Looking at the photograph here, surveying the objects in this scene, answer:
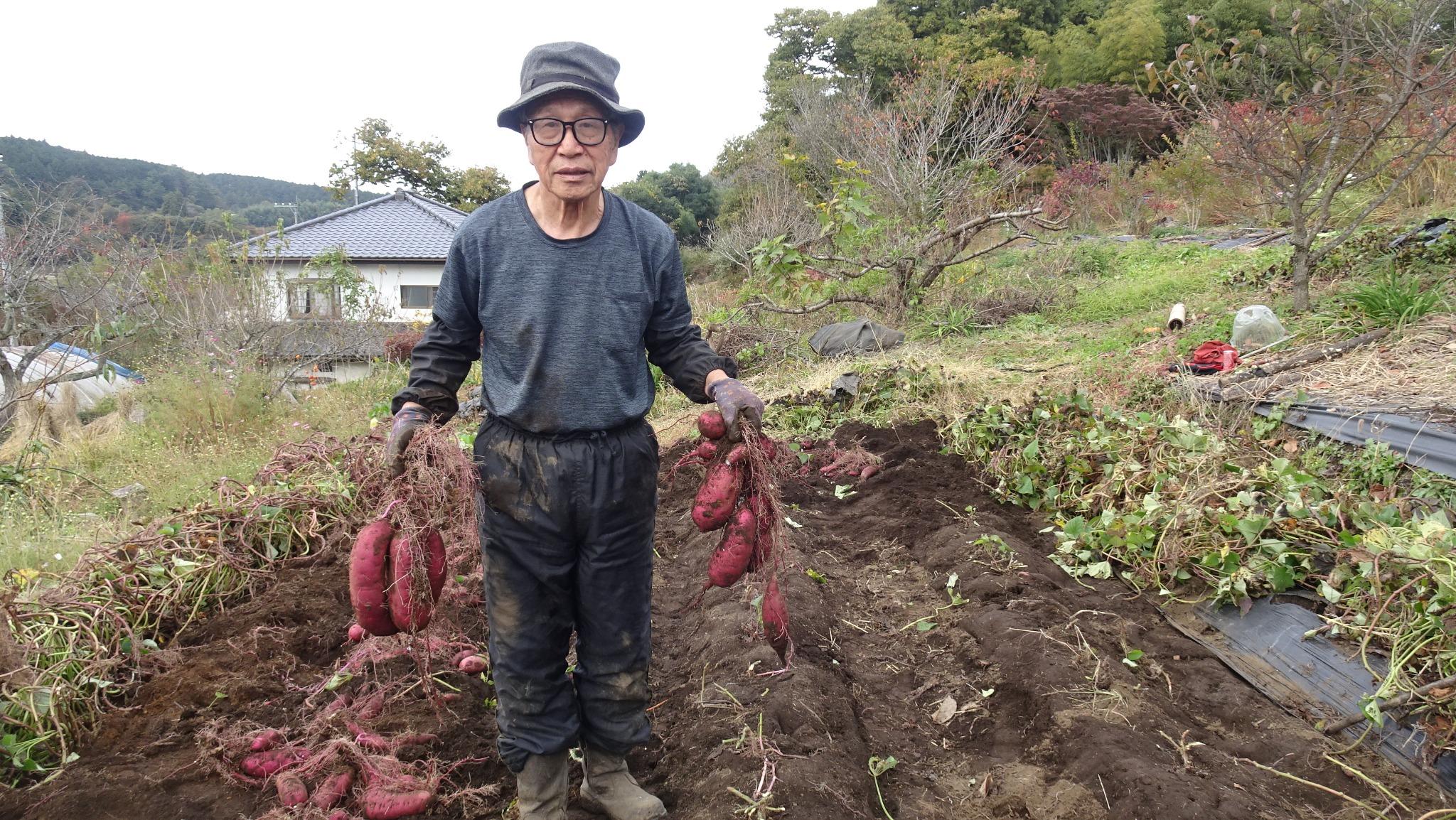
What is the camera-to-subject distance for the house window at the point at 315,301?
1254 cm

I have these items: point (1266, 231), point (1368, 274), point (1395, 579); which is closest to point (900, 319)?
point (1368, 274)

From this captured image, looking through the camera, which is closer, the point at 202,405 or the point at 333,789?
the point at 333,789

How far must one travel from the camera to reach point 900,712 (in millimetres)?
2848

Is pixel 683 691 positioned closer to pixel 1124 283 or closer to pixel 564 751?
pixel 564 751

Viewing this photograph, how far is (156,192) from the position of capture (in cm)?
2723

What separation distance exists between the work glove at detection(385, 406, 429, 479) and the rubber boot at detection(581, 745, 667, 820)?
36.1 inches

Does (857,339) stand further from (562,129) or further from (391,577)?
(391,577)

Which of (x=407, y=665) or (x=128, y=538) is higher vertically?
(x=128, y=538)

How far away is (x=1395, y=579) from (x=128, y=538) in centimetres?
471

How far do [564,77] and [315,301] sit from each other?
1366 centimetres

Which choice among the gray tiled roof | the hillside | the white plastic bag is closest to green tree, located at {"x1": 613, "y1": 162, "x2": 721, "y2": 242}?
the gray tiled roof

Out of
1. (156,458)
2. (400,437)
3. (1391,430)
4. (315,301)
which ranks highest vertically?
(400,437)

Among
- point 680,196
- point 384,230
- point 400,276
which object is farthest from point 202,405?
point 680,196

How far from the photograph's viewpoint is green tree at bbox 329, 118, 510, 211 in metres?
29.6
